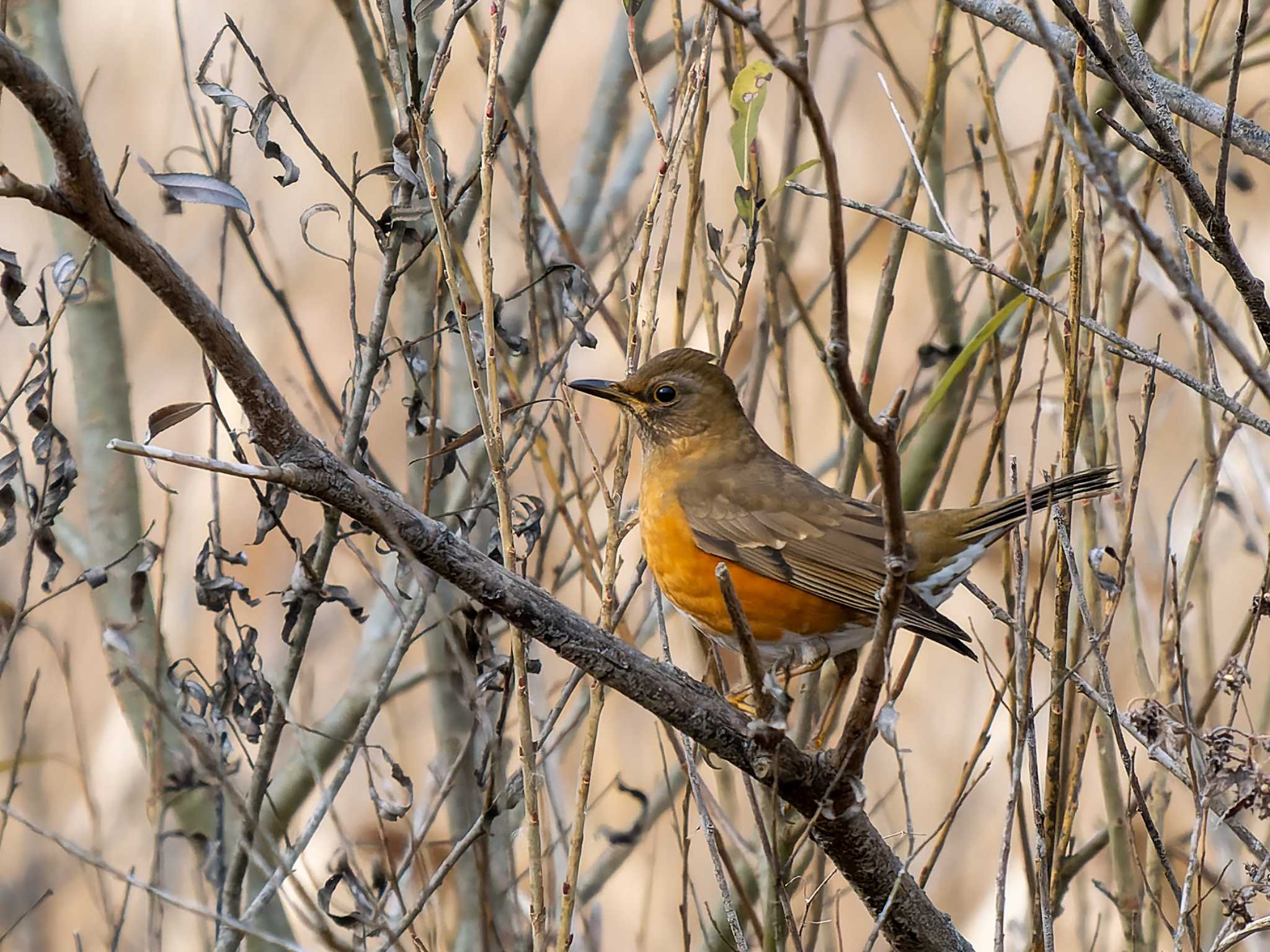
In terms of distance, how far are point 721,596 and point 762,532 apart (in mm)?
332

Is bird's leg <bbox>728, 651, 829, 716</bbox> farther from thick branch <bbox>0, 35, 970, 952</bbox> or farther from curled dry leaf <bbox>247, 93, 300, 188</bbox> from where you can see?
curled dry leaf <bbox>247, 93, 300, 188</bbox>

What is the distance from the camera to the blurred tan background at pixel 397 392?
5598mm

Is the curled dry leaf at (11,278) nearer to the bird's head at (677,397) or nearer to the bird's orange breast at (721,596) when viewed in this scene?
the bird's head at (677,397)

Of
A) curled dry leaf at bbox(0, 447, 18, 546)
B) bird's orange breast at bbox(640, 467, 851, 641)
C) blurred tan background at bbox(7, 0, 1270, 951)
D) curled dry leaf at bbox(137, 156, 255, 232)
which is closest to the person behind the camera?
curled dry leaf at bbox(137, 156, 255, 232)

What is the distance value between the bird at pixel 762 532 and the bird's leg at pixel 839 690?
0.09 feet

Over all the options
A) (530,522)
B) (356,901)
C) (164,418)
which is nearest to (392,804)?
(356,901)

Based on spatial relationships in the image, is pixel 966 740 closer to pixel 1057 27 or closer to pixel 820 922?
pixel 820 922

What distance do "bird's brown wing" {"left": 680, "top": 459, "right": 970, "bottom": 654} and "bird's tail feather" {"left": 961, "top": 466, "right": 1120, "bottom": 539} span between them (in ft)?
0.92

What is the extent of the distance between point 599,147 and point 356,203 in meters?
1.74

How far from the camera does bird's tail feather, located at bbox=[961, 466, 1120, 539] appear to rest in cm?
266

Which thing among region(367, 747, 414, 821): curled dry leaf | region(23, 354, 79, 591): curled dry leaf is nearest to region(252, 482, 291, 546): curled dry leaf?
region(23, 354, 79, 591): curled dry leaf

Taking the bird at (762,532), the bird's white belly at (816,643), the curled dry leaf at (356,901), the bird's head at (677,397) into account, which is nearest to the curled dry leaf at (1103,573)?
the bird at (762,532)

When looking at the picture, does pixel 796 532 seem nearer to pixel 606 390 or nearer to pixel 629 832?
pixel 606 390

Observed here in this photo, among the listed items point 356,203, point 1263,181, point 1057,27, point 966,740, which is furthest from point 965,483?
point 356,203
